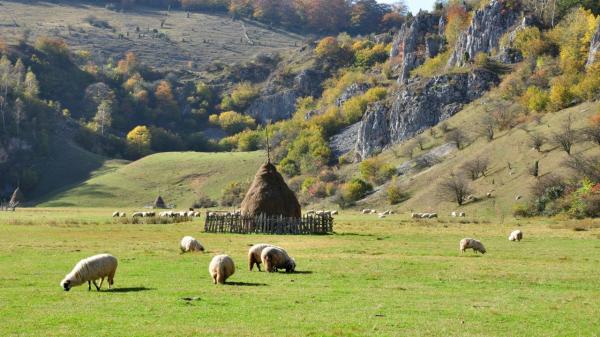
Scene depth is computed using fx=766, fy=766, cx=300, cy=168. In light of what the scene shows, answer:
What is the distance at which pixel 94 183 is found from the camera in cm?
14862

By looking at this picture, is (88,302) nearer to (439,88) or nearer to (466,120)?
(466,120)

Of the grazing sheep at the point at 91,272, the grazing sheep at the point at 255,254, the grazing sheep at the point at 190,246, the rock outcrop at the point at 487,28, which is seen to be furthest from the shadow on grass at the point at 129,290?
the rock outcrop at the point at 487,28

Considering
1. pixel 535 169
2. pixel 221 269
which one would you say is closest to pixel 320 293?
pixel 221 269

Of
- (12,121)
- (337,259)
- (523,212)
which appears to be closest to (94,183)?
(12,121)

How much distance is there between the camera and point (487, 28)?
15912cm

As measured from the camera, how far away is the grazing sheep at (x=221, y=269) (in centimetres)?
2594

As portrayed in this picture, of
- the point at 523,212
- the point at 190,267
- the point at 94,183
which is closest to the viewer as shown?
the point at 190,267

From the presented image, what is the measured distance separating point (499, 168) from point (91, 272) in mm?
83391

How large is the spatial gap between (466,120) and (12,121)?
10252cm

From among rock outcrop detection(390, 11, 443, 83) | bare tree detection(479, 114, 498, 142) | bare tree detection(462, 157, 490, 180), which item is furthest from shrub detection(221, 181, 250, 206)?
rock outcrop detection(390, 11, 443, 83)

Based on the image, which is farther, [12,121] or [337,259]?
[12,121]

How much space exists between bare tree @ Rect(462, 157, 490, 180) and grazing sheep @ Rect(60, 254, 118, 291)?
270ft

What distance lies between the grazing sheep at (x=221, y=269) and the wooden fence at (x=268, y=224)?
29.8 meters

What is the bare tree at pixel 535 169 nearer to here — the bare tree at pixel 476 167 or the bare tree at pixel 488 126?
the bare tree at pixel 476 167
